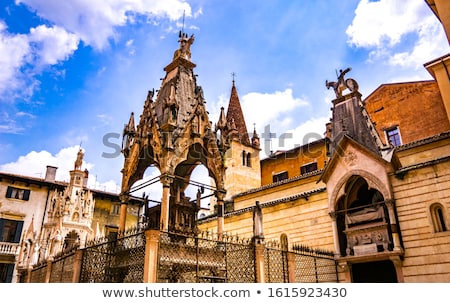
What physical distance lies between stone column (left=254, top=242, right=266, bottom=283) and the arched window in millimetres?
7051

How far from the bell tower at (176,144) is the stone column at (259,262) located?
6.13 feet

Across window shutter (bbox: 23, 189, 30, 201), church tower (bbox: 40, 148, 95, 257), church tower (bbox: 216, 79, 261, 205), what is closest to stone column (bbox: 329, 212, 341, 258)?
church tower (bbox: 216, 79, 261, 205)

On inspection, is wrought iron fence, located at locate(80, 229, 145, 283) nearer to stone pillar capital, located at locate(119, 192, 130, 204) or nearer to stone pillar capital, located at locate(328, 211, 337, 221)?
stone pillar capital, located at locate(119, 192, 130, 204)

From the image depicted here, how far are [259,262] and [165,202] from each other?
10.0 feet

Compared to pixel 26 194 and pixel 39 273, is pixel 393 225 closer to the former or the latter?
pixel 39 273

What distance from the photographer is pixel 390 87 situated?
23422 mm

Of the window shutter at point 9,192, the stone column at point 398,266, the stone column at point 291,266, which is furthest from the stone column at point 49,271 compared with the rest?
the window shutter at point 9,192

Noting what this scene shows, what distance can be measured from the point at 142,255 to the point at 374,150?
35.0 ft

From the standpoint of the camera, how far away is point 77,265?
31.8 ft

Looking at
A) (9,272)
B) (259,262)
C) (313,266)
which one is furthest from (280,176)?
(9,272)

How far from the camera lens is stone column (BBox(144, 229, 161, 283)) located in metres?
7.36

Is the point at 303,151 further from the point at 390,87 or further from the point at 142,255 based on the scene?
the point at 142,255

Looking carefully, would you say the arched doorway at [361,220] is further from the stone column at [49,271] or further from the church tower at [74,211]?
the church tower at [74,211]
